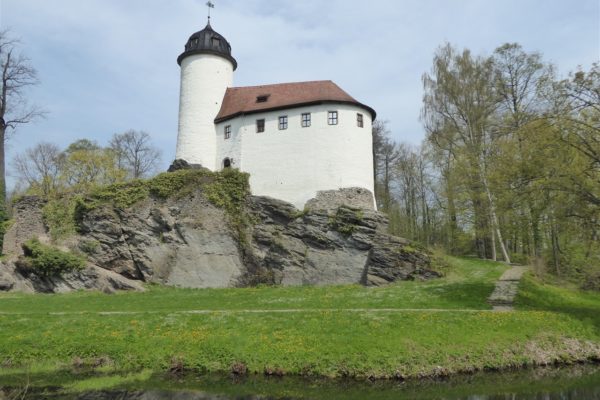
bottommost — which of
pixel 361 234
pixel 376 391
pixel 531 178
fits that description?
pixel 376 391

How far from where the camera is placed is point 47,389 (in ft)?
40.7

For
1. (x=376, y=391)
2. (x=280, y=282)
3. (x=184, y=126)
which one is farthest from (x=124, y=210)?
(x=376, y=391)

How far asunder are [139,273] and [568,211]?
897 inches

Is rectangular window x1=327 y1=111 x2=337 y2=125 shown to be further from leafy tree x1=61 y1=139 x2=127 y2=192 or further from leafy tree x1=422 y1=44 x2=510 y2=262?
leafy tree x1=61 y1=139 x2=127 y2=192

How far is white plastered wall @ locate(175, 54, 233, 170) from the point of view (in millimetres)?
33219

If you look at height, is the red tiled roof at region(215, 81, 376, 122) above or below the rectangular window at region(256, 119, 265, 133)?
above

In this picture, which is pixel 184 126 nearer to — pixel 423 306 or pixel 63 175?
pixel 63 175

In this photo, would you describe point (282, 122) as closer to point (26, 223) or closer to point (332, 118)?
point (332, 118)

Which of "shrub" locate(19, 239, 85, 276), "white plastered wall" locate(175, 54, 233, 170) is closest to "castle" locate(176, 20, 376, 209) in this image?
"white plastered wall" locate(175, 54, 233, 170)

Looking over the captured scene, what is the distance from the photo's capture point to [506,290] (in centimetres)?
2123

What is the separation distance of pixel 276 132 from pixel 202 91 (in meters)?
7.32

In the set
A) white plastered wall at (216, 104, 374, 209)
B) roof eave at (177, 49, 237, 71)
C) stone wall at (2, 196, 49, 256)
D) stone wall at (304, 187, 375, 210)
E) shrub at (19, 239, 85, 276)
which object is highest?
roof eave at (177, 49, 237, 71)

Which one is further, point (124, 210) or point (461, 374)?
point (124, 210)

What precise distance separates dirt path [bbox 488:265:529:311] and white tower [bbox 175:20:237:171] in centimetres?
1984
